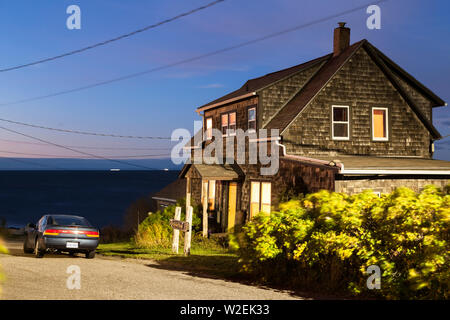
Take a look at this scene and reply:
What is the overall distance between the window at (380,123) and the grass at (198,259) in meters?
9.34

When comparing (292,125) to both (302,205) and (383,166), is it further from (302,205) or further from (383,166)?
(302,205)

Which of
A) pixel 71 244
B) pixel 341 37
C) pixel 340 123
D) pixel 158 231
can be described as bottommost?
pixel 158 231

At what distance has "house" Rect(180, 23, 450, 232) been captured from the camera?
22.4m

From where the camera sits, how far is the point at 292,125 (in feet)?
73.7

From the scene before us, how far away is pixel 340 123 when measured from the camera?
77.3 feet

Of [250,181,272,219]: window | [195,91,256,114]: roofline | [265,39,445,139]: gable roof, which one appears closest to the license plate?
[250,181,272,219]: window

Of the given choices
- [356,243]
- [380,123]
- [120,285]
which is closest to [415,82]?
[380,123]

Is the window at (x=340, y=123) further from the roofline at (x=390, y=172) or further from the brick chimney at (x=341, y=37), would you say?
the roofline at (x=390, y=172)

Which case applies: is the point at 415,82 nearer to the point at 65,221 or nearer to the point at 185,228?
the point at 185,228

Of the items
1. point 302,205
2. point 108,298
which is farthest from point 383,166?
point 108,298

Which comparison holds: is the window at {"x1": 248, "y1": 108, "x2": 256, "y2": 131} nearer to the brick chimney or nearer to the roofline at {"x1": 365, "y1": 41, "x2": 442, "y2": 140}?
the brick chimney

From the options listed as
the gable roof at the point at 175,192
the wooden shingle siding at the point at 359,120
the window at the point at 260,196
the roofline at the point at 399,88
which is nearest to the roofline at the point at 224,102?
the wooden shingle siding at the point at 359,120

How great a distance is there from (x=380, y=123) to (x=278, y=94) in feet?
16.9
